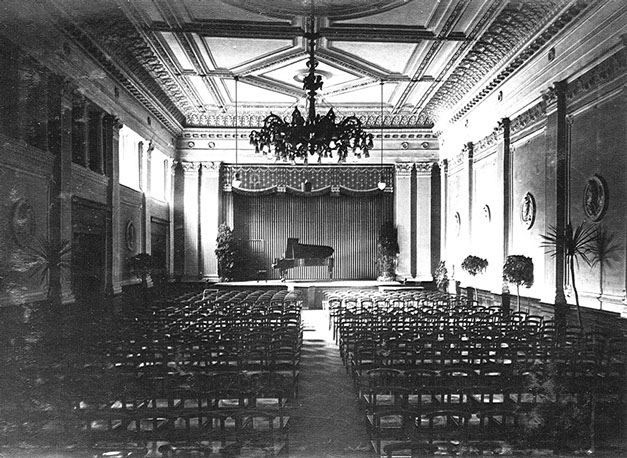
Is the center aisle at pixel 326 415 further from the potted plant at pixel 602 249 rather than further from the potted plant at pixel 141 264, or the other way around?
the potted plant at pixel 141 264

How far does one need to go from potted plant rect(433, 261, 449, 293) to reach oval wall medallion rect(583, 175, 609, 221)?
10696mm

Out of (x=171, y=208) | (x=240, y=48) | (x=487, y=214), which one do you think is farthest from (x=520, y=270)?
(x=171, y=208)

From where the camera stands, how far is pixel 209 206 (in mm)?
23891

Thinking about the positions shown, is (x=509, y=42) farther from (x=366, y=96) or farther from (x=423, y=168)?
(x=423, y=168)

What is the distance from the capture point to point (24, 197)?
408 inches

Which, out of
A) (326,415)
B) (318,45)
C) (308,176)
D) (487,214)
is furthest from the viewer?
(308,176)

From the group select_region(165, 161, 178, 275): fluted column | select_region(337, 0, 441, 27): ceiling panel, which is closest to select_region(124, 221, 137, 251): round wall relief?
select_region(165, 161, 178, 275): fluted column

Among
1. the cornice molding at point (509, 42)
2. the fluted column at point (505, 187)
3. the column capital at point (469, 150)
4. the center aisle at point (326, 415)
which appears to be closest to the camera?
the center aisle at point (326, 415)

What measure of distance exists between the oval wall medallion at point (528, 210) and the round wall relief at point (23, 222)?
451 inches

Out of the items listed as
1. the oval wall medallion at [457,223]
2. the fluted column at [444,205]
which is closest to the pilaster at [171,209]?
the fluted column at [444,205]

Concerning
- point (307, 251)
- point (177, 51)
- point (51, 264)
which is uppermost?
point (177, 51)

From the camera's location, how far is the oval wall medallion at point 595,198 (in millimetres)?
10672

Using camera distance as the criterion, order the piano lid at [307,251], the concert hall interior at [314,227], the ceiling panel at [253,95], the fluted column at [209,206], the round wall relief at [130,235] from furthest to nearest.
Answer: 1. the fluted column at [209,206]
2. the piano lid at [307,251]
3. the ceiling panel at [253,95]
4. the round wall relief at [130,235]
5. the concert hall interior at [314,227]

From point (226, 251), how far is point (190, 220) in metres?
2.32
